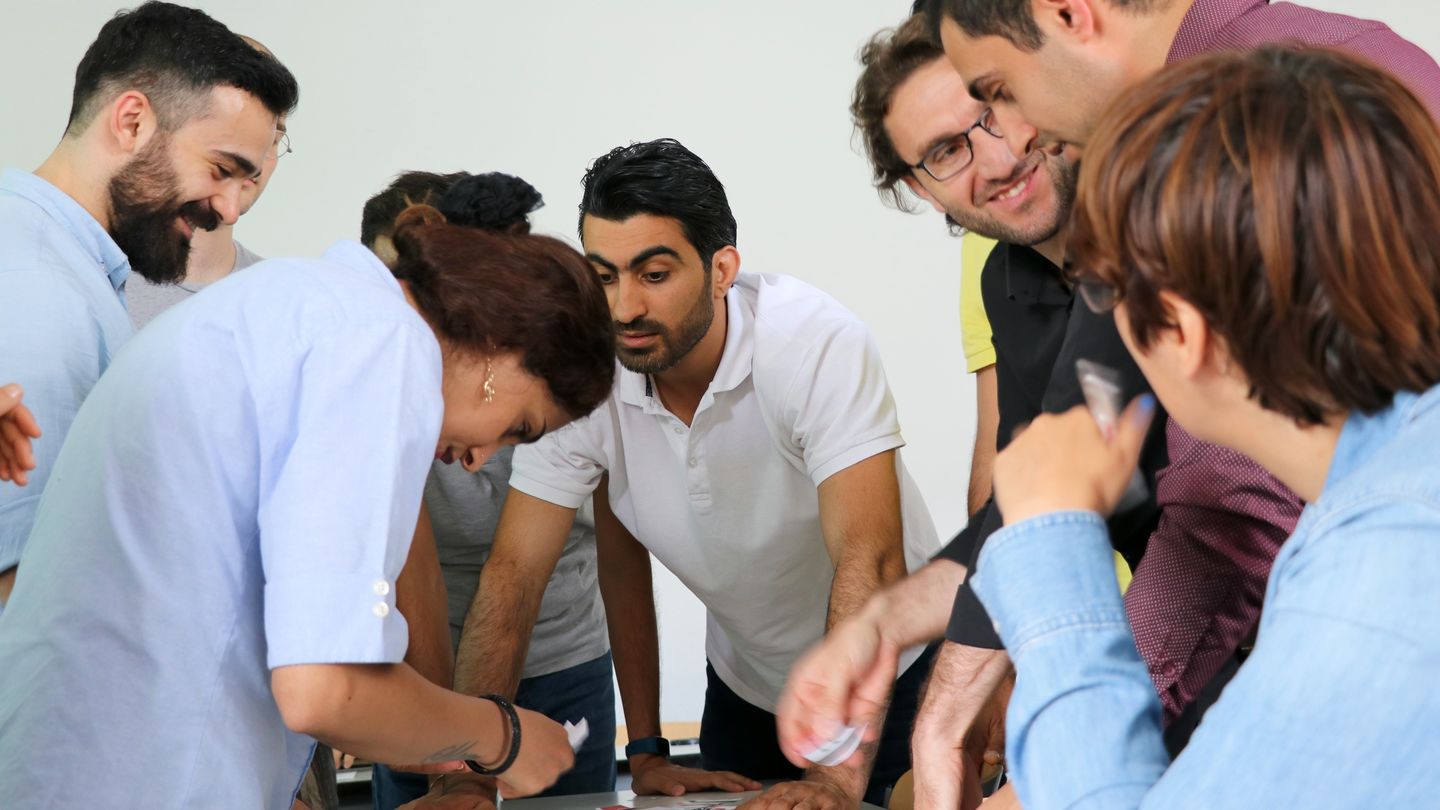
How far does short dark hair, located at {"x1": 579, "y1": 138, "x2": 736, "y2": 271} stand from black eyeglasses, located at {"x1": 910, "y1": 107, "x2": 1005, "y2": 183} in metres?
0.56

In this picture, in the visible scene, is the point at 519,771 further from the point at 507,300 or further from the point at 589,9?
the point at 589,9

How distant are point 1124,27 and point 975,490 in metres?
1.07

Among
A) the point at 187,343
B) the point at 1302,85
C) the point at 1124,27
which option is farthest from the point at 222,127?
the point at 1302,85

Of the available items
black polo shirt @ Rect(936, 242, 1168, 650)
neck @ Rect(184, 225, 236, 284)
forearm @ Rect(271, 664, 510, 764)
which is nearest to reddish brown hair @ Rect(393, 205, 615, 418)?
forearm @ Rect(271, 664, 510, 764)

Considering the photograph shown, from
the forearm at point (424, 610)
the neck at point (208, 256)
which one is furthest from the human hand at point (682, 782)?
the neck at point (208, 256)

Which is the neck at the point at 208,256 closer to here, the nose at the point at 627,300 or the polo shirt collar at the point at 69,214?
the nose at the point at 627,300

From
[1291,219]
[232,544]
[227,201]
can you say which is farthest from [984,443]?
[1291,219]

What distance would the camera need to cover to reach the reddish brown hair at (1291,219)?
2.29 ft

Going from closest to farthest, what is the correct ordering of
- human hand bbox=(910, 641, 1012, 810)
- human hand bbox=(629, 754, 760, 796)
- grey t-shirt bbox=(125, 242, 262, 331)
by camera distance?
1. human hand bbox=(910, 641, 1012, 810)
2. human hand bbox=(629, 754, 760, 796)
3. grey t-shirt bbox=(125, 242, 262, 331)

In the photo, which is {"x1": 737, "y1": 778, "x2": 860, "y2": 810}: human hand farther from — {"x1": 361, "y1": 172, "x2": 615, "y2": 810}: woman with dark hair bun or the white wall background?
the white wall background

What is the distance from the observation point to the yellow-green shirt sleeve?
7.98ft

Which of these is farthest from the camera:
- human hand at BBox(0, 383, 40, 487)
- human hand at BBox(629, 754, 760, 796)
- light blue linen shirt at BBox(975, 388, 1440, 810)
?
human hand at BBox(629, 754, 760, 796)

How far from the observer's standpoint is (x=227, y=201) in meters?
1.97

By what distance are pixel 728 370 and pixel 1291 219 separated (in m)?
1.63
